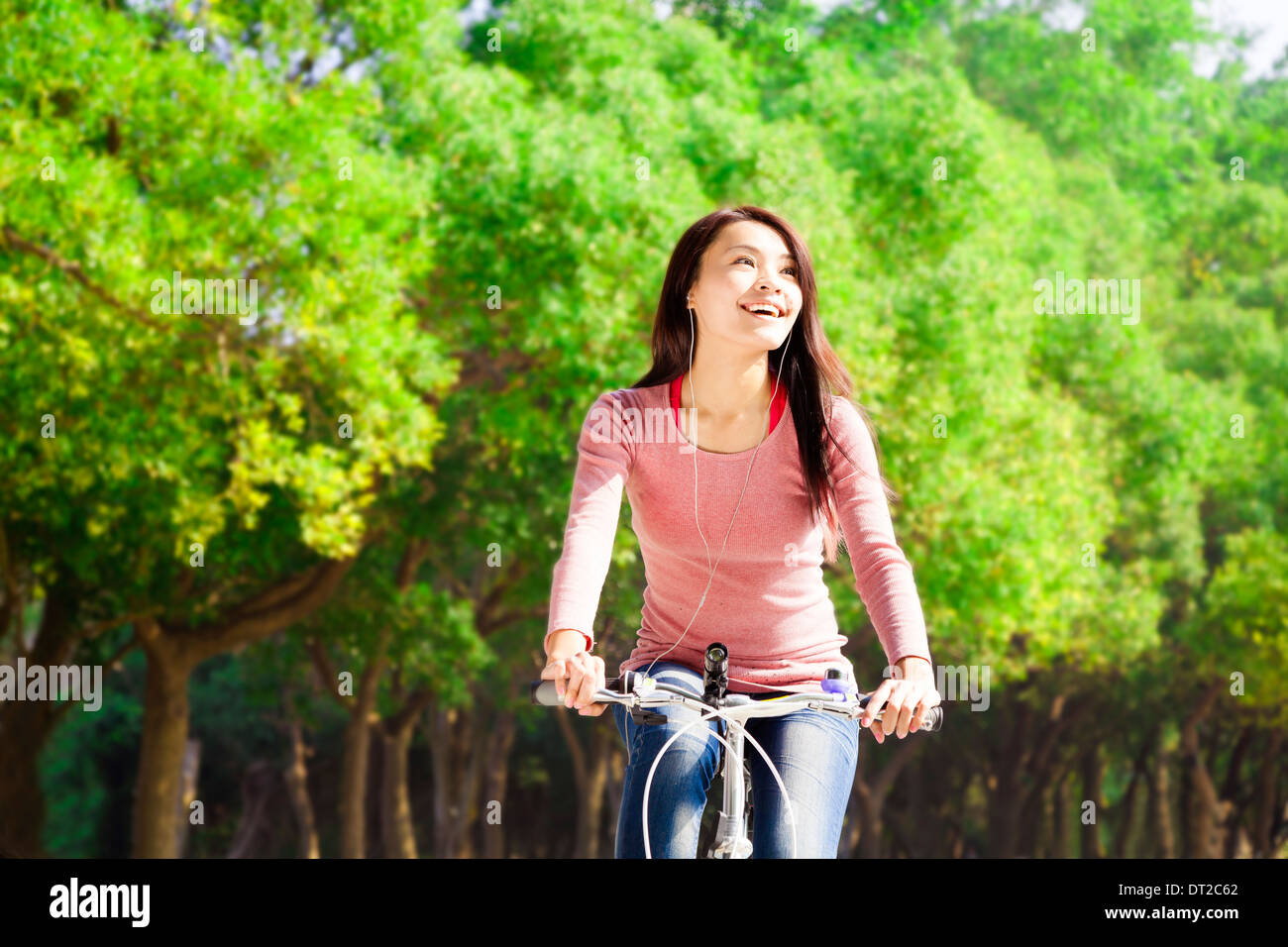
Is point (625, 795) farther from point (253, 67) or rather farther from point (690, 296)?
point (253, 67)

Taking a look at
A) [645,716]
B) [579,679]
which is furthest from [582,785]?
[579,679]

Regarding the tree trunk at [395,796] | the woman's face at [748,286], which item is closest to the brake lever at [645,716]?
the woman's face at [748,286]

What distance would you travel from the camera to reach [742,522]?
10.9 ft

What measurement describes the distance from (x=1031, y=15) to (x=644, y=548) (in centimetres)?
2958

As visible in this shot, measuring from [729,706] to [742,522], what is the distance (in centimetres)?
50

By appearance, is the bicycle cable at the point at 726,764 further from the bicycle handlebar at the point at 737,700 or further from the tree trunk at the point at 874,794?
the tree trunk at the point at 874,794

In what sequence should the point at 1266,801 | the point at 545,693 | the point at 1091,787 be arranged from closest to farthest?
the point at 545,693 < the point at 1266,801 < the point at 1091,787

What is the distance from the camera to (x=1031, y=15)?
3014 centimetres

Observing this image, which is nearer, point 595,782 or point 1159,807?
point 595,782

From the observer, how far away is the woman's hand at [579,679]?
9.52 ft

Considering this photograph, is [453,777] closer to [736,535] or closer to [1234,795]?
[1234,795]

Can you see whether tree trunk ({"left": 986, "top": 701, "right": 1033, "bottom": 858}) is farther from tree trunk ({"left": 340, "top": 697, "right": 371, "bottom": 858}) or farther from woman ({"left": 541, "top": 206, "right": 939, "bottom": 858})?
woman ({"left": 541, "top": 206, "right": 939, "bottom": 858})

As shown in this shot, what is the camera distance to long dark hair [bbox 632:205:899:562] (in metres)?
3.40
